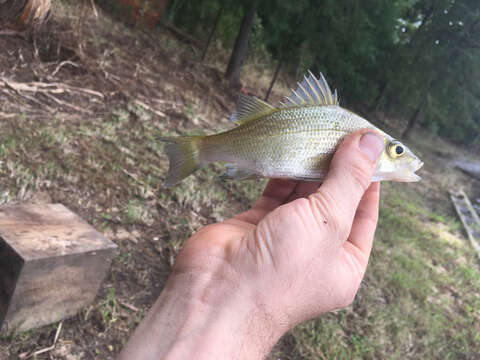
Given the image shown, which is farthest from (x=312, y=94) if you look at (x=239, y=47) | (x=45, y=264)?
(x=239, y=47)

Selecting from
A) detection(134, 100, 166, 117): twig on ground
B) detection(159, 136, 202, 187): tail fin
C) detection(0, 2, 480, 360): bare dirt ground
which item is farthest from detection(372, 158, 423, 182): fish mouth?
detection(134, 100, 166, 117): twig on ground

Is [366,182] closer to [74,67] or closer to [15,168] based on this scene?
[15,168]

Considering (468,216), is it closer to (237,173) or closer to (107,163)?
(107,163)

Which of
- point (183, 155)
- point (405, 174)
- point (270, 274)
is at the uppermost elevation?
point (405, 174)

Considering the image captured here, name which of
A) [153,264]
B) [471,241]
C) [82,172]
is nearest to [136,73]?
[82,172]

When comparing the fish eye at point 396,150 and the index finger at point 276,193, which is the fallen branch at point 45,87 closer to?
the index finger at point 276,193

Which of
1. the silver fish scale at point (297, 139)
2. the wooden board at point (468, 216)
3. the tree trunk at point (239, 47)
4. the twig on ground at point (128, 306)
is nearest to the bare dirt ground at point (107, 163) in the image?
the twig on ground at point (128, 306)
